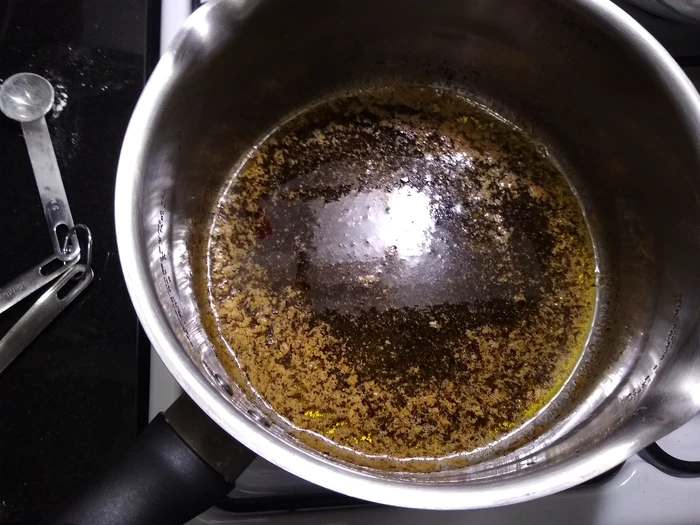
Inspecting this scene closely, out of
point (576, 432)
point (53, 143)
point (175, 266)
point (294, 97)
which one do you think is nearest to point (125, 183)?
point (175, 266)

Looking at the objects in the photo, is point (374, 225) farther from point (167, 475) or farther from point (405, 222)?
point (167, 475)

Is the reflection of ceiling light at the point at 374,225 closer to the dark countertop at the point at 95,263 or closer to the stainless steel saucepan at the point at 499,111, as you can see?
the stainless steel saucepan at the point at 499,111

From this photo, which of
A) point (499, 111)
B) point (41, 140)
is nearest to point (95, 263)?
point (41, 140)

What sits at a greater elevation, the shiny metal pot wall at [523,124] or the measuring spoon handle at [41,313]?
the shiny metal pot wall at [523,124]

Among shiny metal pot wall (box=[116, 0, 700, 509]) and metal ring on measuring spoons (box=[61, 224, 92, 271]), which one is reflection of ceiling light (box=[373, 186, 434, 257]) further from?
metal ring on measuring spoons (box=[61, 224, 92, 271])

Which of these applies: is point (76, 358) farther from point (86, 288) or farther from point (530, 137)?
point (530, 137)

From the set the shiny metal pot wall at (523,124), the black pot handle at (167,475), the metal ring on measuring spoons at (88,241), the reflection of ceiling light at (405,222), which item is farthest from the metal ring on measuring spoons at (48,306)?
the reflection of ceiling light at (405,222)

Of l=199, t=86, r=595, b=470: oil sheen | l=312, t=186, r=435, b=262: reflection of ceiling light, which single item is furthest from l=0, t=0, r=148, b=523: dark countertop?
l=312, t=186, r=435, b=262: reflection of ceiling light
